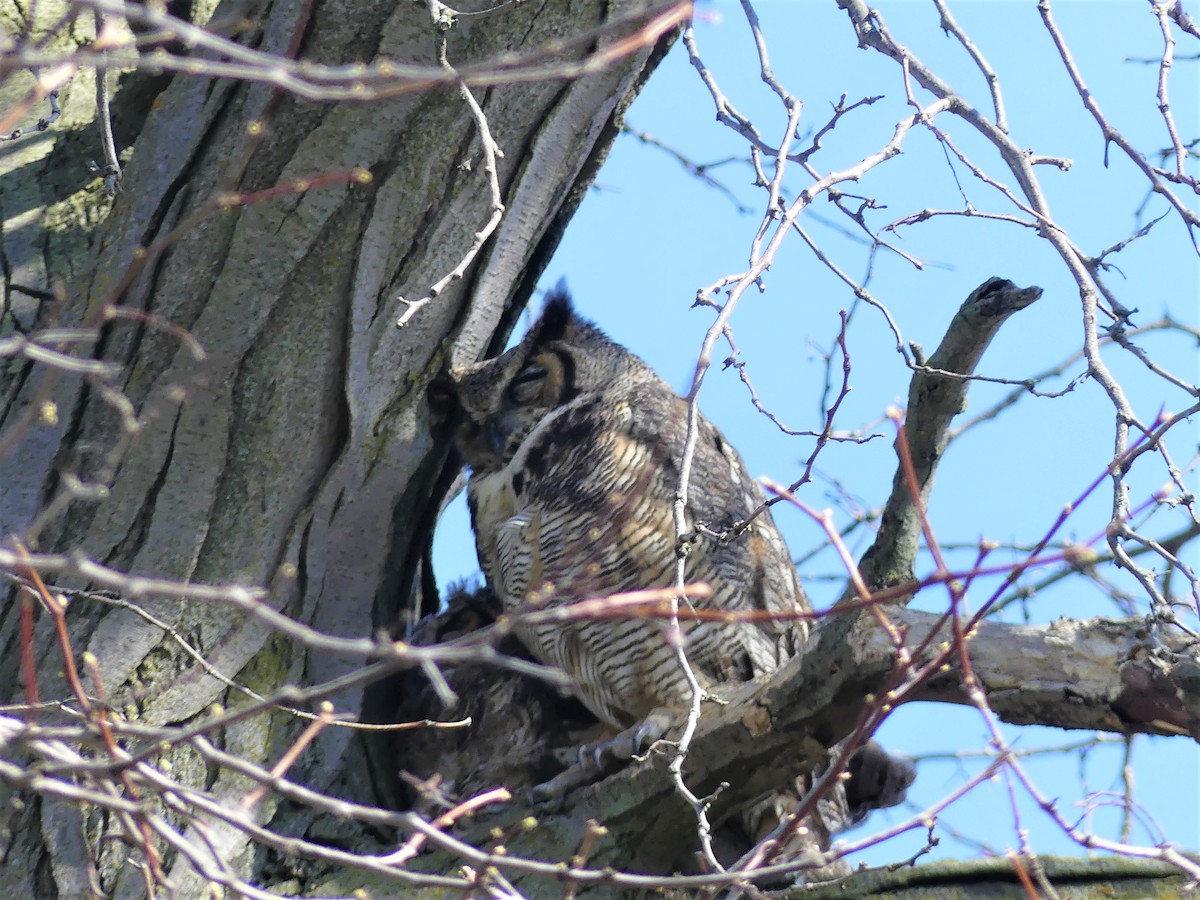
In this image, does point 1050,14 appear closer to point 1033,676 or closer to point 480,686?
point 1033,676

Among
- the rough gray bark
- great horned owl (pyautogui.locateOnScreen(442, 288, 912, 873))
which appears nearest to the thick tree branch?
the rough gray bark

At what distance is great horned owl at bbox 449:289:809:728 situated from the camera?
2.56 meters

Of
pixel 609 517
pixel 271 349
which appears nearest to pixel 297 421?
pixel 271 349

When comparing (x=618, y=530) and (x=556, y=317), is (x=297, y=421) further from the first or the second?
(x=556, y=317)

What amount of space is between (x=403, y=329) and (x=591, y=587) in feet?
2.18

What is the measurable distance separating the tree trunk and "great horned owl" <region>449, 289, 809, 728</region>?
0.99 feet

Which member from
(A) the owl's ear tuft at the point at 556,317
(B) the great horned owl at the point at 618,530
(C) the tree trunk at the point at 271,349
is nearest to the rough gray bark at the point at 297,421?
(C) the tree trunk at the point at 271,349

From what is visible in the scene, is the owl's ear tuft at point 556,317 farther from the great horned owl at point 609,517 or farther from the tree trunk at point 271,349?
the tree trunk at point 271,349

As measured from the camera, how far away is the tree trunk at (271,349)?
2.14 m

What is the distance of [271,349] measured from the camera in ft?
7.38

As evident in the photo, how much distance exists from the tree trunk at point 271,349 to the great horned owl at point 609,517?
301mm

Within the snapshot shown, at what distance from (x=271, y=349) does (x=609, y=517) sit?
2.53 feet

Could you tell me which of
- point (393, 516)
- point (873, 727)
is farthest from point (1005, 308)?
point (393, 516)

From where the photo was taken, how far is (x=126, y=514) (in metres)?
2.15
